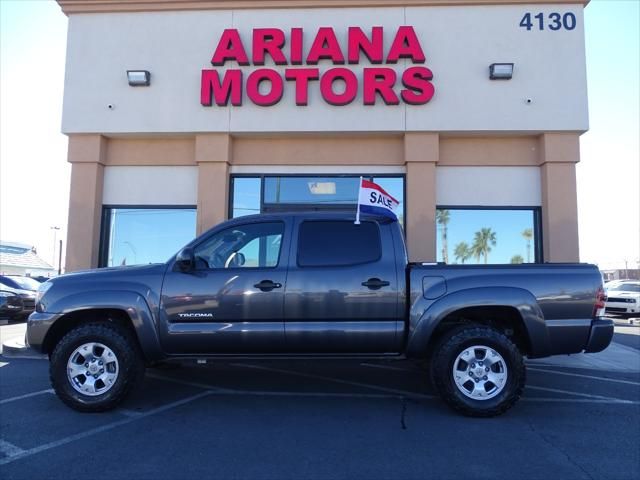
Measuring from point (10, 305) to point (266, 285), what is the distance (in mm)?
12044

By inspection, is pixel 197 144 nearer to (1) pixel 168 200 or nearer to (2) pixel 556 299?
(1) pixel 168 200

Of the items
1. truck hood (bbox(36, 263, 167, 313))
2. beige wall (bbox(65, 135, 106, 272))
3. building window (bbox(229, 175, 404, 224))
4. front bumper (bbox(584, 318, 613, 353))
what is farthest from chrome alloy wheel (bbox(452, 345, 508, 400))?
beige wall (bbox(65, 135, 106, 272))

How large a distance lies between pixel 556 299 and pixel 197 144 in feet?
24.3

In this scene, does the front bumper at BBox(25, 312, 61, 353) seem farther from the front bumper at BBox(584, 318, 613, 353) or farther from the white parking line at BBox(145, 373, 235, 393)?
the front bumper at BBox(584, 318, 613, 353)

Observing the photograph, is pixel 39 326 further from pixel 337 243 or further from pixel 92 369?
pixel 337 243

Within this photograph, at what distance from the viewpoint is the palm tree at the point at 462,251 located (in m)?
10.0

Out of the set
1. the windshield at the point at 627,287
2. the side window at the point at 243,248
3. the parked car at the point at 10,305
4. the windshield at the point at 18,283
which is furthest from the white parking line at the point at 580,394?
the windshield at the point at 18,283

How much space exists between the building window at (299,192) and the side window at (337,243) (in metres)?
4.65

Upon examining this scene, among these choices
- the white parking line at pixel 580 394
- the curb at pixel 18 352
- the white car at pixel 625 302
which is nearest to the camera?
the white parking line at pixel 580 394

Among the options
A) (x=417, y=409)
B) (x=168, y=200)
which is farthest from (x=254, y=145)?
(x=417, y=409)

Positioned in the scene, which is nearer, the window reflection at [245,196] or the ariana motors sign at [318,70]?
the ariana motors sign at [318,70]

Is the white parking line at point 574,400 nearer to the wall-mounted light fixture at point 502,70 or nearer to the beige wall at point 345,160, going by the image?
the beige wall at point 345,160

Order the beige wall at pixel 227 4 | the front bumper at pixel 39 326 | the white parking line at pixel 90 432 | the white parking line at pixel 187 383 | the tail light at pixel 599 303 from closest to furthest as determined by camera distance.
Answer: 1. the white parking line at pixel 90 432
2. the tail light at pixel 599 303
3. the front bumper at pixel 39 326
4. the white parking line at pixel 187 383
5. the beige wall at pixel 227 4

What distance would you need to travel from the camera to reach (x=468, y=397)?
16.0ft
